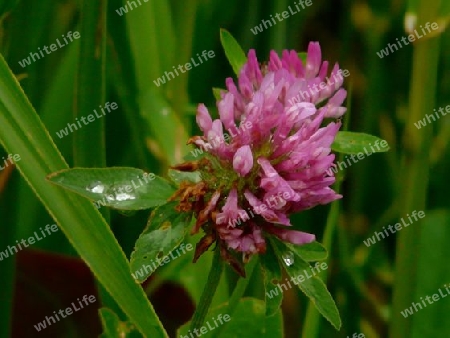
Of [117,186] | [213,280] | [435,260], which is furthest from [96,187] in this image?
[435,260]

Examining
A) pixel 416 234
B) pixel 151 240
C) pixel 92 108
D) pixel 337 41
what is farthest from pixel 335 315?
pixel 337 41

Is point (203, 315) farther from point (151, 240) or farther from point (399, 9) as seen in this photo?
point (399, 9)

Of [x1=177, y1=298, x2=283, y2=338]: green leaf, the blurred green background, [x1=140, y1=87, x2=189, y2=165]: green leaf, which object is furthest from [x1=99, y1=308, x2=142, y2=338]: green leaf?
[x1=140, y1=87, x2=189, y2=165]: green leaf

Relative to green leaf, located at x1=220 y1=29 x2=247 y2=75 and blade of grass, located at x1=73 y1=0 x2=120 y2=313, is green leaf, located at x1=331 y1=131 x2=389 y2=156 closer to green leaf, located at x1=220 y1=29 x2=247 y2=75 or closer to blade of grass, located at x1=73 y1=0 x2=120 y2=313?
green leaf, located at x1=220 y1=29 x2=247 y2=75

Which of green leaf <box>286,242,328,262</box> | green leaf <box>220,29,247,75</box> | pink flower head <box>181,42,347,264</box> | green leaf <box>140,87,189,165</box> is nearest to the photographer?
pink flower head <box>181,42,347,264</box>

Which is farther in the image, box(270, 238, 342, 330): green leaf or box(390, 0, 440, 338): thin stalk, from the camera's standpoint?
box(390, 0, 440, 338): thin stalk

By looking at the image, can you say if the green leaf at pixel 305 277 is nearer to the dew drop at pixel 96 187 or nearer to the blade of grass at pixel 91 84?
the dew drop at pixel 96 187

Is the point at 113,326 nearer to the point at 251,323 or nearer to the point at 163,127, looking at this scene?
the point at 251,323
